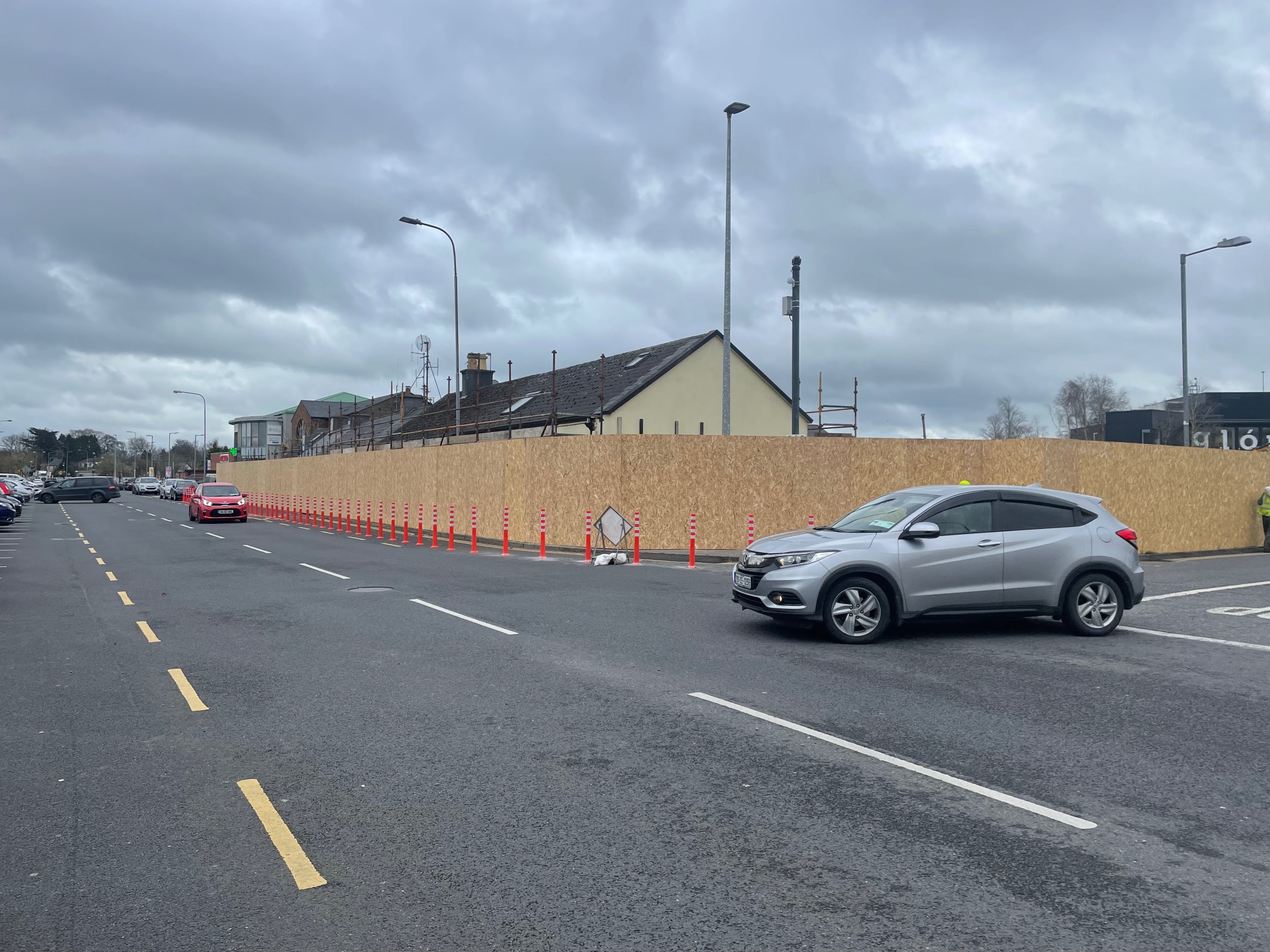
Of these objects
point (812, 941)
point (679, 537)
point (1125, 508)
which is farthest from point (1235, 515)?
point (812, 941)

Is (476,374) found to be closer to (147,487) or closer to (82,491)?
(82,491)

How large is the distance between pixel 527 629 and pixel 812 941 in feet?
24.5

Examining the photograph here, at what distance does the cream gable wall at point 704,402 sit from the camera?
37.0m

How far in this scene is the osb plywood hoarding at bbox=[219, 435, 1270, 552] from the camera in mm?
23000

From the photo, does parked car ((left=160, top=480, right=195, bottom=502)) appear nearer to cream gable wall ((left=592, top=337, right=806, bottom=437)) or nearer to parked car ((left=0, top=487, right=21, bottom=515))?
parked car ((left=0, top=487, right=21, bottom=515))

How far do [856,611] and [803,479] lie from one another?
1380 centimetres

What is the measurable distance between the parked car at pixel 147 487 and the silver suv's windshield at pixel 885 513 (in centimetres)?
8581

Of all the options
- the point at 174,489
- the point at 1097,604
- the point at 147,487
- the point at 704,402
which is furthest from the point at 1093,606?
the point at 147,487

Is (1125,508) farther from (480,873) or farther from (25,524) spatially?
(25,524)

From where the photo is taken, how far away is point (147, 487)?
84312 mm

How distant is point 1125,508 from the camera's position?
2398 cm

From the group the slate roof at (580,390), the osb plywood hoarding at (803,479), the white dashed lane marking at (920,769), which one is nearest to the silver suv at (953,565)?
the white dashed lane marking at (920,769)

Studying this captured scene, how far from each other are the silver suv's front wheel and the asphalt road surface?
0.30m

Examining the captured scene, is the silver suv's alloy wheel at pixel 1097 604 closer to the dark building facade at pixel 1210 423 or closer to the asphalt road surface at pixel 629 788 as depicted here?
the asphalt road surface at pixel 629 788
